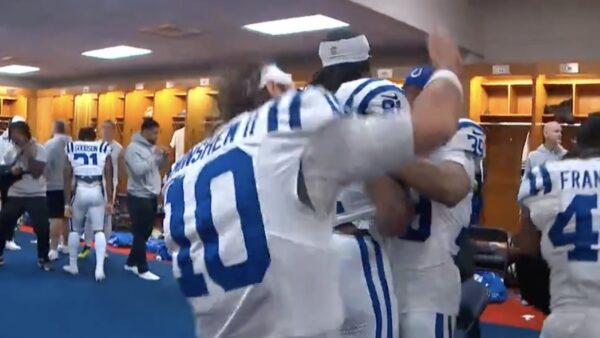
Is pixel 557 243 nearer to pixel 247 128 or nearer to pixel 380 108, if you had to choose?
pixel 380 108

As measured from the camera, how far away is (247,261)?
4.72ft

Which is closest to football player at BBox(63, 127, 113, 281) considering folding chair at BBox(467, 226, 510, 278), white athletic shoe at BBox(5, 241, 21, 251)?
white athletic shoe at BBox(5, 241, 21, 251)

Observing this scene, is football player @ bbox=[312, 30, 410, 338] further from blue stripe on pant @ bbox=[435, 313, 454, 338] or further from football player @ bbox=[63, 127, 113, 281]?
football player @ bbox=[63, 127, 113, 281]

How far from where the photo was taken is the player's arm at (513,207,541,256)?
291 centimetres

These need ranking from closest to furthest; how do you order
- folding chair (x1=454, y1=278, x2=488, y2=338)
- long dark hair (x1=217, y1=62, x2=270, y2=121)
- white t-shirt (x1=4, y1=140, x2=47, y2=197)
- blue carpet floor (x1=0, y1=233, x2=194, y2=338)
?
long dark hair (x1=217, y1=62, x2=270, y2=121) < folding chair (x1=454, y1=278, x2=488, y2=338) < blue carpet floor (x1=0, y1=233, x2=194, y2=338) < white t-shirt (x1=4, y1=140, x2=47, y2=197)

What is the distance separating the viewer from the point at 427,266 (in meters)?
2.14

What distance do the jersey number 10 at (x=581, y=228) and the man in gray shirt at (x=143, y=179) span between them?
5.41 meters

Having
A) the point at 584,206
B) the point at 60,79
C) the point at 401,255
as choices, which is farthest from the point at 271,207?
the point at 60,79

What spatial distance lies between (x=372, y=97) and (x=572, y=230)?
121 centimetres

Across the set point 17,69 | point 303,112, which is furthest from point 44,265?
point 17,69

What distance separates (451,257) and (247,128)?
98 centimetres

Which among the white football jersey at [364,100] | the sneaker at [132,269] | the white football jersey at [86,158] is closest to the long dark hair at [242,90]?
the white football jersey at [364,100]

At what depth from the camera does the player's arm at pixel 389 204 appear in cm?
183

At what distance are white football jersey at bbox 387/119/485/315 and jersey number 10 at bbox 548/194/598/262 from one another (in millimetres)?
709
